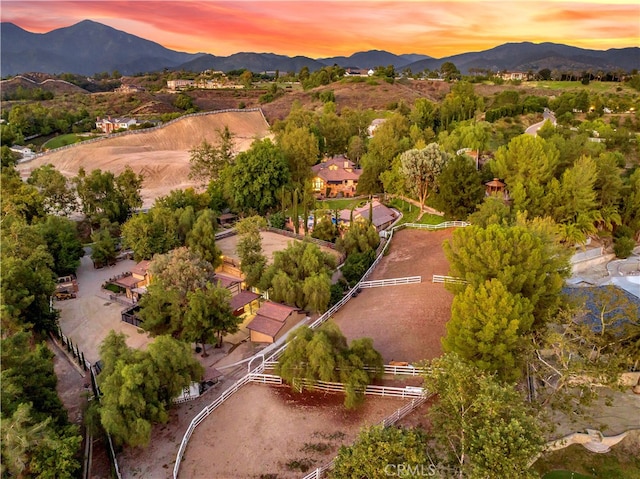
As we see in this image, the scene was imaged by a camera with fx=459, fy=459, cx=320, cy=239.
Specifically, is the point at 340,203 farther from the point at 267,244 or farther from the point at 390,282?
the point at 390,282


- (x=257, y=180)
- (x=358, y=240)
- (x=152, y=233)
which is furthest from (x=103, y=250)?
(x=358, y=240)

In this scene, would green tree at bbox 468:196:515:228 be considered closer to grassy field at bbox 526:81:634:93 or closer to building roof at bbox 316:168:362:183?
building roof at bbox 316:168:362:183

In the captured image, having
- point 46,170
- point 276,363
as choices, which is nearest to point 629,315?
point 276,363

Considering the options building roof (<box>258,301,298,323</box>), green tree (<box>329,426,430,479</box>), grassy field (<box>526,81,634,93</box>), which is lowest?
building roof (<box>258,301,298,323</box>)

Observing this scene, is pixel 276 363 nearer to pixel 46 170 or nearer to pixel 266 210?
pixel 266 210

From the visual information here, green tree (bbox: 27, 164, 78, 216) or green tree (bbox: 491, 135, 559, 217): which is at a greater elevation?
green tree (bbox: 491, 135, 559, 217)

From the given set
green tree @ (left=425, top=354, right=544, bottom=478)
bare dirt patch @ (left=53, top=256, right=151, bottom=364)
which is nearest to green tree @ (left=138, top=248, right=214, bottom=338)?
bare dirt patch @ (left=53, top=256, right=151, bottom=364)
